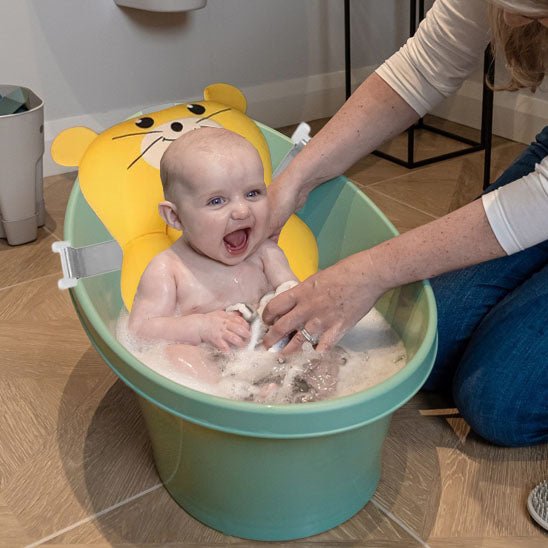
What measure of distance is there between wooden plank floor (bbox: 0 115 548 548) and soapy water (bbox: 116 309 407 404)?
15 centimetres

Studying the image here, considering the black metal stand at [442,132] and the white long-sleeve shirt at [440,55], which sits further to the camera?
the black metal stand at [442,132]

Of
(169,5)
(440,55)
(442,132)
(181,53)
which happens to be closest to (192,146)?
(440,55)

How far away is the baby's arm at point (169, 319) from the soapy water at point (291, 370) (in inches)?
0.7

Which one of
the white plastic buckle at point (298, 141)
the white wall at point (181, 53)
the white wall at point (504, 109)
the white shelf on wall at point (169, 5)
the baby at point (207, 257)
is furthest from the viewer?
the white wall at point (504, 109)

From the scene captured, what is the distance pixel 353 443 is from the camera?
94 cm

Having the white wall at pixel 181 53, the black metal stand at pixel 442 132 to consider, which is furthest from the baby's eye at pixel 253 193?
the white wall at pixel 181 53

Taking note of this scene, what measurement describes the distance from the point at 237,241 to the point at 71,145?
0.43 metres

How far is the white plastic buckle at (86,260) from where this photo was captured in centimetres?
110

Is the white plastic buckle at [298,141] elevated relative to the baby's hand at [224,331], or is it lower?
elevated

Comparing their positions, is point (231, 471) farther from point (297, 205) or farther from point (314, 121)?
point (314, 121)

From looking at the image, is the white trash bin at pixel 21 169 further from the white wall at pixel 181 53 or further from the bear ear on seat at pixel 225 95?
the bear ear on seat at pixel 225 95

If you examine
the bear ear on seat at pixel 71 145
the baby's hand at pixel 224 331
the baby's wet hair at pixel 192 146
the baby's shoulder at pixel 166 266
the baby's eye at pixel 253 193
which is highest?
the baby's wet hair at pixel 192 146

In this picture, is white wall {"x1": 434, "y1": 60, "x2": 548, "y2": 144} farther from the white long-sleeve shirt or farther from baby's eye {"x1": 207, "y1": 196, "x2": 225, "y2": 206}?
baby's eye {"x1": 207, "y1": 196, "x2": 225, "y2": 206}

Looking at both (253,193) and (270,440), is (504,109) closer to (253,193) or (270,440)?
(253,193)
